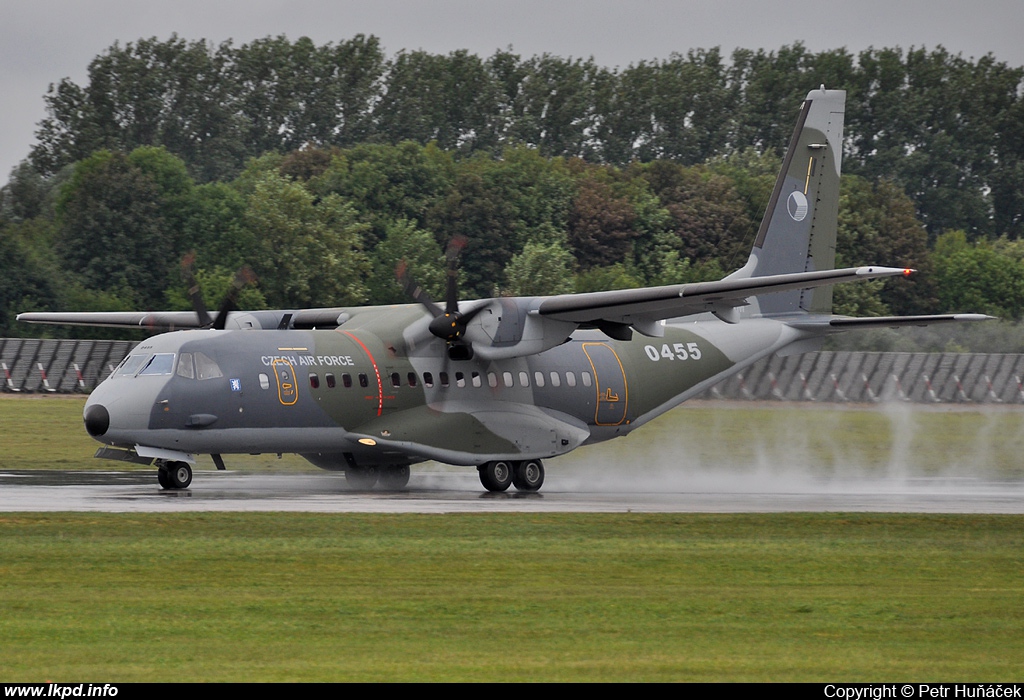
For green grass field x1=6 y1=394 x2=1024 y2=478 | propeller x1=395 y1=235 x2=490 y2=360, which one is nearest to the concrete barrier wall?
green grass field x1=6 y1=394 x2=1024 y2=478

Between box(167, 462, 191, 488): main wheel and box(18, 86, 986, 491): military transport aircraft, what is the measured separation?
0.03m

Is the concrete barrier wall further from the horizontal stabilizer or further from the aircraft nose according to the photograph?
the aircraft nose

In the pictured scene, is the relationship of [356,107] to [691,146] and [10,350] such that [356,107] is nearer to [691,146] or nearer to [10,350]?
[691,146]

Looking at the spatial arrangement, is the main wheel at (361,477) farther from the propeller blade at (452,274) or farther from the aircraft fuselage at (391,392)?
the propeller blade at (452,274)

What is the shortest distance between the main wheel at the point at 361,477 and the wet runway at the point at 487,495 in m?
0.29

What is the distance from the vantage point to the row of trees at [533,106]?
120m

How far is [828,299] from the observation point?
30.8 metres

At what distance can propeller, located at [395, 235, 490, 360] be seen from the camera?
2548 cm

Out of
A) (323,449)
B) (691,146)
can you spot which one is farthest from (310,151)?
(323,449)

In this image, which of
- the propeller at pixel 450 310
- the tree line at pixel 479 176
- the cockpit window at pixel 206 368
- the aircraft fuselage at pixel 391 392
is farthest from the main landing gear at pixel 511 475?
the tree line at pixel 479 176

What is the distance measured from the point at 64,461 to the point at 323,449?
10.4 m

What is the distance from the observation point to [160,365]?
78.3ft

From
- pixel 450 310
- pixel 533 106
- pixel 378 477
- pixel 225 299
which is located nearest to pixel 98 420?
pixel 225 299

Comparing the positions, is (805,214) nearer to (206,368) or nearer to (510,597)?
(206,368)
